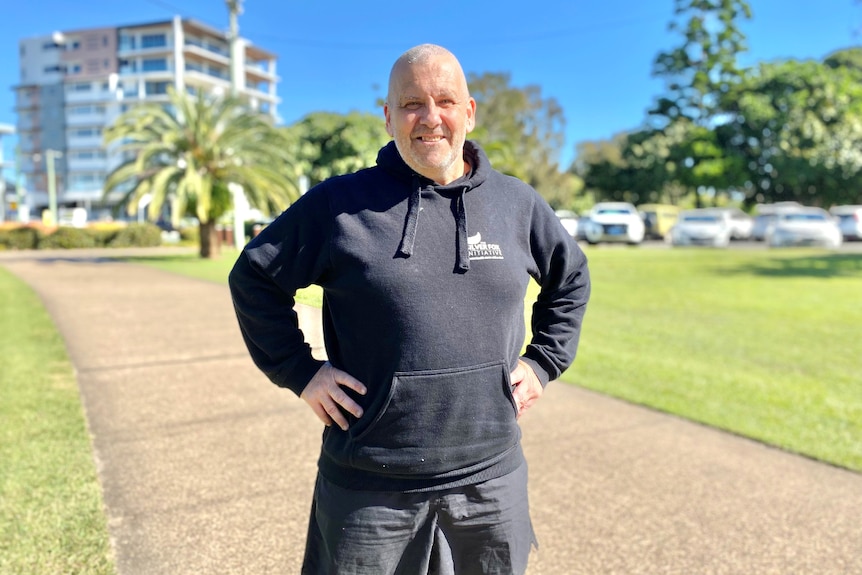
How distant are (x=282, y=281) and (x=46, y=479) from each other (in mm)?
2732

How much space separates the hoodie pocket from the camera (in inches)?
64.6

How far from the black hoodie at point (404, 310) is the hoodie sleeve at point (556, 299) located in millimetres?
98

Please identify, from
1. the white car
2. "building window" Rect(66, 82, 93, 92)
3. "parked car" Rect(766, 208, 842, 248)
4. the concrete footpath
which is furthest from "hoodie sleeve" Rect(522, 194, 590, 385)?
"building window" Rect(66, 82, 93, 92)

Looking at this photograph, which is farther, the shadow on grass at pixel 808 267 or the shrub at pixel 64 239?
the shrub at pixel 64 239

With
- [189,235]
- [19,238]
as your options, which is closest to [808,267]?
[19,238]

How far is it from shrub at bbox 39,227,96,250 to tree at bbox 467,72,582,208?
29525 millimetres

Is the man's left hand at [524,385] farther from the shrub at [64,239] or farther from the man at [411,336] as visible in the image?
the shrub at [64,239]

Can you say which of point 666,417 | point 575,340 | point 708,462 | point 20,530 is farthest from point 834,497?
point 20,530

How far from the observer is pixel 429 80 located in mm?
1690

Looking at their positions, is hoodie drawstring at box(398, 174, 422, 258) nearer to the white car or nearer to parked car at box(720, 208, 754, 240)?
the white car

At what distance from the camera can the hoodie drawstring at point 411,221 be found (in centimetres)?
163

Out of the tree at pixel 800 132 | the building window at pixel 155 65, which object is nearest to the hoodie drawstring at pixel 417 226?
the tree at pixel 800 132

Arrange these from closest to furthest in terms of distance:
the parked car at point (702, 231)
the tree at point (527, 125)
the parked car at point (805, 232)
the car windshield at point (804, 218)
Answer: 1. the parked car at point (805, 232)
2. the car windshield at point (804, 218)
3. the parked car at point (702, 231)
4. the tree at point (527, 125)

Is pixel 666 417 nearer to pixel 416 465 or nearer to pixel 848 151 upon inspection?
pixel 416 465
